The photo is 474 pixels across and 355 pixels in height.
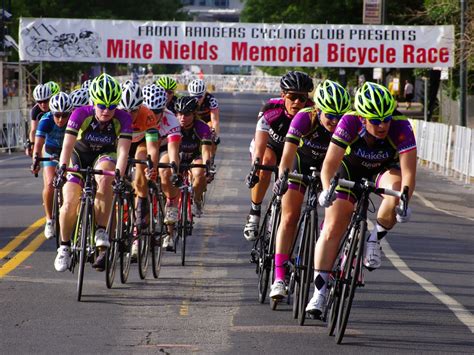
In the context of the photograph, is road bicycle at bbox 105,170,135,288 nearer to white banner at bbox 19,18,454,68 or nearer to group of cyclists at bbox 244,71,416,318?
group of cyclists at bbox 244,71,416,318

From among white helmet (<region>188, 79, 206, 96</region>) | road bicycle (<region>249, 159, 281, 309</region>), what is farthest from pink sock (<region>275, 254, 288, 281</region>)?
white helmet (<region>188, 79, 206, 96</region>)

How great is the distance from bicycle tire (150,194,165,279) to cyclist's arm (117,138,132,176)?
1.09 meters

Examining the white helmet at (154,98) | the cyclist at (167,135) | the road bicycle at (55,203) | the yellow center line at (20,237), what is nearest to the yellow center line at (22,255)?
the yellow center line at (20,237)

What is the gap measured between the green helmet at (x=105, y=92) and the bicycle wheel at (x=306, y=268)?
2416 mm

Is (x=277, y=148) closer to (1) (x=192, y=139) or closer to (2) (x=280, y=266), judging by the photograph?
(1) (x=192, y=139)

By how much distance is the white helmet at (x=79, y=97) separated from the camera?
46.0 ft

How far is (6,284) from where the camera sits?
38.1 feet

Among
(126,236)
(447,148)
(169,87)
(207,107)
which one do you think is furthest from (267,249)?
(447,148)

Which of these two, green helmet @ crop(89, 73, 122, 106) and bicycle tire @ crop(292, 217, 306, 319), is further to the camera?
green helmet @ crop(89, 73, 122, 106)

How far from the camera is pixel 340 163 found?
9555 millimetres

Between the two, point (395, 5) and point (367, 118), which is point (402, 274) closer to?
point (367, 118)

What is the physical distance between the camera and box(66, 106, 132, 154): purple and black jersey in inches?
450

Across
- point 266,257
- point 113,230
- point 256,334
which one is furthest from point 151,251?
point 256,334

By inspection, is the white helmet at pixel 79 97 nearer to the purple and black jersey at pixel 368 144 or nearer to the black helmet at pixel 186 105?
the black helmet at pixel 186 105
